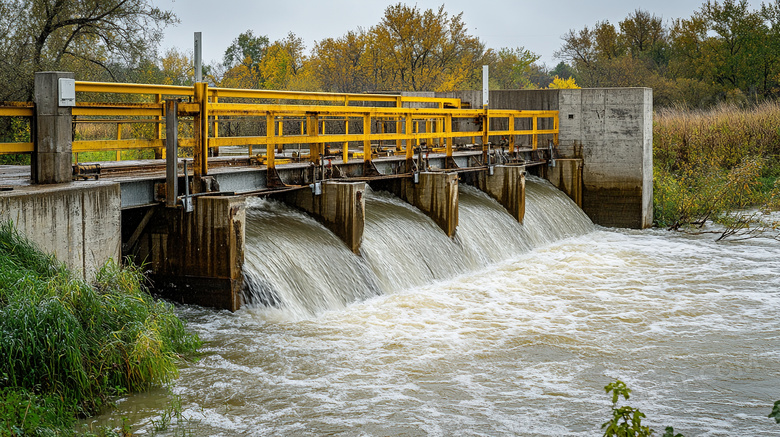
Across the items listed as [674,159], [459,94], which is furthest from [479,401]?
[674,159]

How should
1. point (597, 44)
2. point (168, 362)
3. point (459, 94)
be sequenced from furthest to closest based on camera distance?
point (597, 44) < point (459, 94) < point (168, 362)

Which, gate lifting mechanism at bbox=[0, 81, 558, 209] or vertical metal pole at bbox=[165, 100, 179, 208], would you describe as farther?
vertical metal pole at bbox=[165, 100, 179, 208]

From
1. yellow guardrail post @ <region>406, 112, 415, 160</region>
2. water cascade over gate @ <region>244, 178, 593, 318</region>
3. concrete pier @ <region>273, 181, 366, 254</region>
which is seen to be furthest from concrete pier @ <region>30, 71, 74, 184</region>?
yellow guardrail post @ <region>406, 112, 415, 160</region>

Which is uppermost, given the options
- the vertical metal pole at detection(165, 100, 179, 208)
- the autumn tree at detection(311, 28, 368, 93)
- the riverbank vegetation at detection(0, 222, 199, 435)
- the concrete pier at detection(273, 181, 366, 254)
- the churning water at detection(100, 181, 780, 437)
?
the autumn tree at detection(311, 28, 368, 93)

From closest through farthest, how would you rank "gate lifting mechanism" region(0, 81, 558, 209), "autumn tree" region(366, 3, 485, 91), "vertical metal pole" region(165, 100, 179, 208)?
"gate lifting mechanism" region(0, 81, 558, 209)
"vertical metal pole" region(165, 100, 179, 208)
"autumn tree" region(366, 3, 485, 91)

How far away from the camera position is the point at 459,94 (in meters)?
26.0

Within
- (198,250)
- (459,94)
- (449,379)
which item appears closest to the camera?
(449,379)

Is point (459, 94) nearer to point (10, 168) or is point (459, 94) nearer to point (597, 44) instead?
point (10, 168)

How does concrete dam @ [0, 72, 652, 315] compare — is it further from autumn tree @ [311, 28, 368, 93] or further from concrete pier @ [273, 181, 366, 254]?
autumn tree @ [311, 28, 368, 93]

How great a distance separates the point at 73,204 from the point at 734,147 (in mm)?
24314

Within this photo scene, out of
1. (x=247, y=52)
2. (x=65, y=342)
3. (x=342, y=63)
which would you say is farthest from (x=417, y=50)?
A: (x=65, y=342)

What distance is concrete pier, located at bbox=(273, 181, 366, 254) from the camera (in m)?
13.8

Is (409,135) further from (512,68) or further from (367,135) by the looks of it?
(512,68)

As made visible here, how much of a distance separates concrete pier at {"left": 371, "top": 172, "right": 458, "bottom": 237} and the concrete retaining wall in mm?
7669
